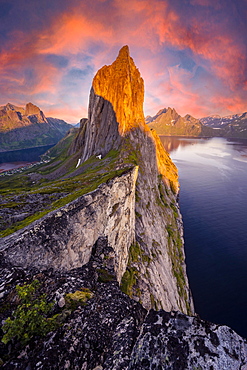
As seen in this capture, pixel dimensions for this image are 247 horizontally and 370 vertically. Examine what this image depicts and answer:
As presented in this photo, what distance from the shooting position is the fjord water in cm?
4438

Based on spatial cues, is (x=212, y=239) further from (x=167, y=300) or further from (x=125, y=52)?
(x=125, y=52)

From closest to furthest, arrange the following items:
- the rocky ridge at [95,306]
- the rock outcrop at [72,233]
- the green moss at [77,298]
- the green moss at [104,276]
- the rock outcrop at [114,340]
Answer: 1. the rock outcrop at [114,340]
2. the rocky ridge at [95,306]
3. the green moss at [77,298]
4. the rock outcrop at [72,233]
5. the green moss at [104,276]

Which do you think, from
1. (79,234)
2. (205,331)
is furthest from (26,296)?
(205,331)

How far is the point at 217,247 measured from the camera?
63219 mm

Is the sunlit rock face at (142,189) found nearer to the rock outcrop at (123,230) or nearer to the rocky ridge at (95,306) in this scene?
the rock outcrop at (123,230)

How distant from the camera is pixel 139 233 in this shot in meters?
34.1

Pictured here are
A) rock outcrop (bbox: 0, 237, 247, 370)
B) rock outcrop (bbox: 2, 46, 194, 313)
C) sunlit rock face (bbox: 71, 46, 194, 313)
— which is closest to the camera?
rock outcrop (bbox: 0, 237, 247, 370)

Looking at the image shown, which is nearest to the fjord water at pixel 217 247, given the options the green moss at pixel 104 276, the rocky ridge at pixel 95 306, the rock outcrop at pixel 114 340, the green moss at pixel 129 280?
the green moss at pixel 129 280

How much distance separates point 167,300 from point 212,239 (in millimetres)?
45758

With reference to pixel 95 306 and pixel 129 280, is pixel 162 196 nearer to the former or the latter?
pixel 129 280

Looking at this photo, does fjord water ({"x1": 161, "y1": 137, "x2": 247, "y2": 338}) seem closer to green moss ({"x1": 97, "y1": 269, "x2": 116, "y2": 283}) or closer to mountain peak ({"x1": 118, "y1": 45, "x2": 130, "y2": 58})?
green moss ({"x1": 97, "y1": 269, "x2": 116, "y2": 283})

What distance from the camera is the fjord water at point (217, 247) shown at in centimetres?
4438

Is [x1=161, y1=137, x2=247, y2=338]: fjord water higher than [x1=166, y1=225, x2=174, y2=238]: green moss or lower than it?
lower

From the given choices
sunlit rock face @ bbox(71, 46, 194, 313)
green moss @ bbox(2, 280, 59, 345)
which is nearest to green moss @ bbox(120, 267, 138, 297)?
sunlit rock face @ bbox(71, 46, 194, 313)
